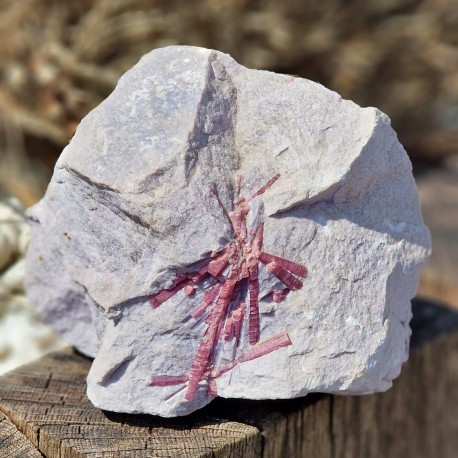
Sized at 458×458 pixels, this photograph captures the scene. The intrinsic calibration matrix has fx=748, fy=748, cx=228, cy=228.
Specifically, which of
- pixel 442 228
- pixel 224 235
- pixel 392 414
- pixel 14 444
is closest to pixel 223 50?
pixel 442 228

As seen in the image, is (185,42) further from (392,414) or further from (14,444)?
(14,444)

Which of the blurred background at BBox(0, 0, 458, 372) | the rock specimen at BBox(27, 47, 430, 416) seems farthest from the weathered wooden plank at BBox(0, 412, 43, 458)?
the blurred background at BBox(0, 0, 458, 372)

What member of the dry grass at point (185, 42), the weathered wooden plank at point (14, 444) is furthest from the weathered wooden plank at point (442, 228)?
the weathered wooden plank at point (14, 444)

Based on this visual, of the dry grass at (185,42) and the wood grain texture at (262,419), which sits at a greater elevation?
the dry grass at (185,42)

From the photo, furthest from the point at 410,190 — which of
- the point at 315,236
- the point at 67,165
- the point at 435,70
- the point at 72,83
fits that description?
the point at 435,70

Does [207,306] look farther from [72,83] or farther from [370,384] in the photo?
[72,83]

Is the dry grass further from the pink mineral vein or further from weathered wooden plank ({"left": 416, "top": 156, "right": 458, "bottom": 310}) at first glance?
the pink mineral vein

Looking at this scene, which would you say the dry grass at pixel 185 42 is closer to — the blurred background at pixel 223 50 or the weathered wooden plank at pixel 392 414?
the blurred background at pixel 223 50

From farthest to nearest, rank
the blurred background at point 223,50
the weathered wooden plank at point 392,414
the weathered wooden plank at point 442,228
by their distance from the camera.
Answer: the blurred background at point 223,50, the weathered wooden plank at point 442,228, the weathered wooden plank at point 392,414
